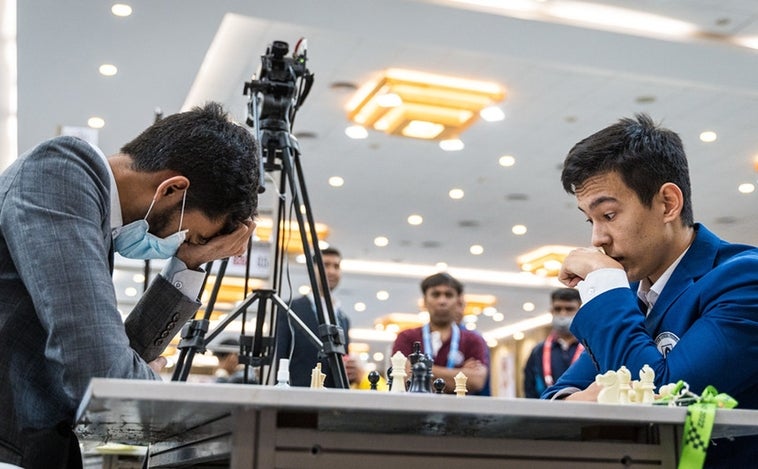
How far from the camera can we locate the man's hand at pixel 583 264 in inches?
58.7

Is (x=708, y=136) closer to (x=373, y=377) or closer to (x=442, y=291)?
(x=442, y=291)

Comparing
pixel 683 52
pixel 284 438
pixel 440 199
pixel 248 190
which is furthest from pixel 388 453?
pixel 440 199

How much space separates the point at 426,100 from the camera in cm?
791

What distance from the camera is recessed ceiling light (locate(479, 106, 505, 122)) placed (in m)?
8.45

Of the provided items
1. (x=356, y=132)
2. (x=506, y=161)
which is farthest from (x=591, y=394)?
(x=506, y=161)

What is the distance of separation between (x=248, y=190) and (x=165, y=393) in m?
0.68

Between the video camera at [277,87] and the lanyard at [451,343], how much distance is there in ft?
7.35

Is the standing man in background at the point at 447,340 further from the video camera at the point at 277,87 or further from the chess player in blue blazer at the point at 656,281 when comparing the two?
the chess player in blue blazer at the point at 656,281

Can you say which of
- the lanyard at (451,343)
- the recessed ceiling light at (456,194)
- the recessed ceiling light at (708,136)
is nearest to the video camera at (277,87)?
the lanyard at (451,343)

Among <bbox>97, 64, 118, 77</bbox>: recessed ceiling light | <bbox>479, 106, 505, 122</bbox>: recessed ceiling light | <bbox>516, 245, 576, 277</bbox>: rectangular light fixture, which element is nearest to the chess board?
<bbox>97, 64, 118, 77</bbox>: recessed ceiling light

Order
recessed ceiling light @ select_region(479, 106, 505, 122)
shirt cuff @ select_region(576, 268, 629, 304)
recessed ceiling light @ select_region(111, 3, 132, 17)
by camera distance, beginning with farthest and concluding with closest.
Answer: recessed ceiling light @ select_region(479, 106, 505, 122)
recessed ceiling light @ select_region(111, 3, 132, 17)
shirt cuff @ select_region(576, 268, 629, 304)

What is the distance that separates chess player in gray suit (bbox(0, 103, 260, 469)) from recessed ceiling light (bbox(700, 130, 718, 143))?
26.8 feet

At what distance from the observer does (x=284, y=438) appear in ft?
3.13

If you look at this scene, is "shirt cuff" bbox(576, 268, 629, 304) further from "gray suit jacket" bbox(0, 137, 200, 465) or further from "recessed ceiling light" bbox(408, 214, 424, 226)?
"recessed ceiling light" bbox(408, 214, 424, 226)
